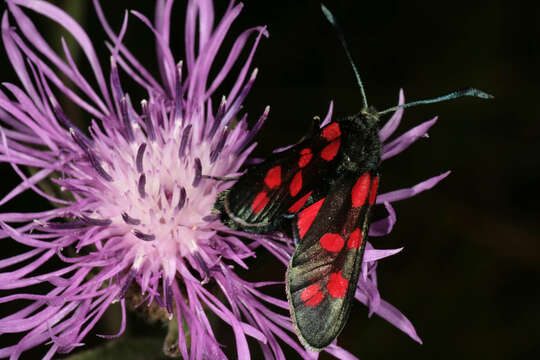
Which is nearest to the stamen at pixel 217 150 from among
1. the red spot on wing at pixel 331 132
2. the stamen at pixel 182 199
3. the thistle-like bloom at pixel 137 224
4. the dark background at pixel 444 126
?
the thistle-like bloom at pixel 137 224

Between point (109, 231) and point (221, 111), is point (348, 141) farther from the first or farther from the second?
point (109, 231)

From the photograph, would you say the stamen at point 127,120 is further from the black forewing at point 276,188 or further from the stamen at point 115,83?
the black forewing at point 276,188

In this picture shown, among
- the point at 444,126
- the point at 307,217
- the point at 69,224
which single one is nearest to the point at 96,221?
the point at 69,224

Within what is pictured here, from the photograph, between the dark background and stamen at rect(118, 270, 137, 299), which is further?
the dark background

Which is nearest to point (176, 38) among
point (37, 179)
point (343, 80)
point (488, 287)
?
point (343, 80)

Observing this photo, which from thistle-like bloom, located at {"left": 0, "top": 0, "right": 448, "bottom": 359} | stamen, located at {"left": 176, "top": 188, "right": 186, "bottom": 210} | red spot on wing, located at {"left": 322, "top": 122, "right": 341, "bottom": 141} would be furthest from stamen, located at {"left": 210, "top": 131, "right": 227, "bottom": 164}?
red spot on wing, located at {"left": 322, "top": 122, "right": 341, "bottom": 141}

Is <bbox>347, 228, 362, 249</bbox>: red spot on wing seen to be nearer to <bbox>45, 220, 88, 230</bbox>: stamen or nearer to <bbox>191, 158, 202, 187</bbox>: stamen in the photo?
<bbox>191, 158, 202, 187</bbox>: stamen

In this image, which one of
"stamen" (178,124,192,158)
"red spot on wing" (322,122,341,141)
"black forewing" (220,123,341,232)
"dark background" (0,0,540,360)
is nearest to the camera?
"black forewing" (220,123,341,232)

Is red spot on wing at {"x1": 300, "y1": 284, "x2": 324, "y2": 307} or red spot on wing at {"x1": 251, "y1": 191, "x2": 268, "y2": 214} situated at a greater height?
red spot on wing at {"x1": 251, "y1": 191, "x2": 268, "y2": 214}
